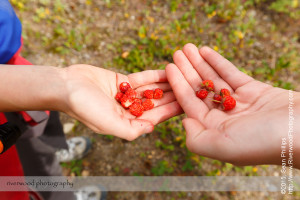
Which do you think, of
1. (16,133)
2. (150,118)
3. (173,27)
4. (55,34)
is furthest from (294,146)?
(55,34)

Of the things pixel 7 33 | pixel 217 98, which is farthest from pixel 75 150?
pixel 217 98

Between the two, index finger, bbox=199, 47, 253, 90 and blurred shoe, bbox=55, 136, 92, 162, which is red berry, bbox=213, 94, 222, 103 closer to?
index finger, bbox=199, 47, 253, 90

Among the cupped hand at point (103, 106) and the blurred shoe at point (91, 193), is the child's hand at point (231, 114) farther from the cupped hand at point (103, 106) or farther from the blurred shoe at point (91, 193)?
the blurred shoe at point (91, 193)

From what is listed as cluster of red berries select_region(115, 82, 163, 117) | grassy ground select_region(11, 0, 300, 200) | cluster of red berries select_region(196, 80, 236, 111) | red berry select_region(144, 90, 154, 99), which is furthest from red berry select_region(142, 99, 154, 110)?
grassy ground select_region(11, 0, 300, 200)

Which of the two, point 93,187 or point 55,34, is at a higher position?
point 55,34

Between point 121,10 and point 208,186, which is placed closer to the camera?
point 208,186

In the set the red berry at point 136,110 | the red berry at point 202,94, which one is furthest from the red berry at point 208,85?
the red berry at point 136,110

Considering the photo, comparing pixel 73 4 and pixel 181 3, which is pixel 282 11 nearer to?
pixel 181 3

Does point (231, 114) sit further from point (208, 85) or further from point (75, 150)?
point (75, 150)
